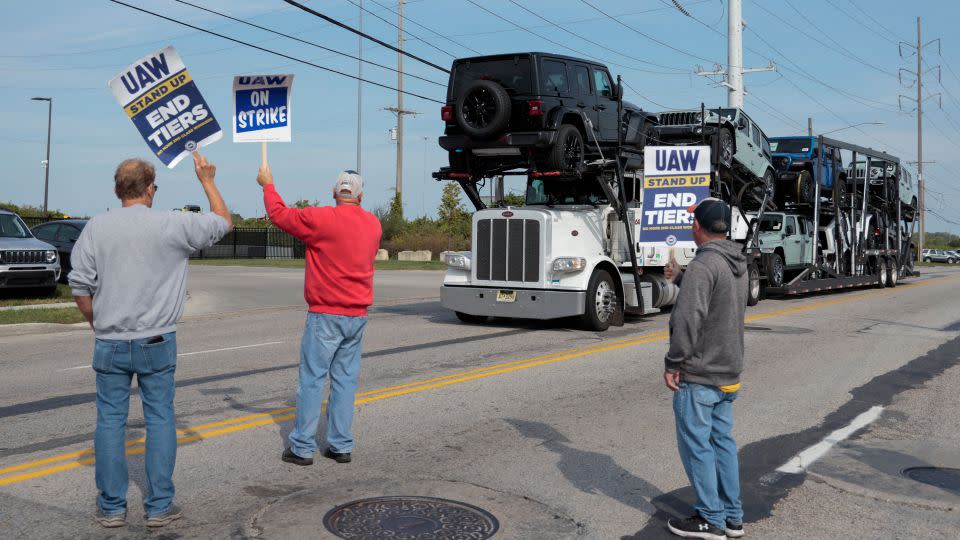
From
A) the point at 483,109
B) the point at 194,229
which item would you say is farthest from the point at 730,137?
the point at 194,229

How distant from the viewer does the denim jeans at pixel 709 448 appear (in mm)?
4805

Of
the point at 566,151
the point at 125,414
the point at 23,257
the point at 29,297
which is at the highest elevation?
the point at 566,151

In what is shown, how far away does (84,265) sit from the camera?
4.77m

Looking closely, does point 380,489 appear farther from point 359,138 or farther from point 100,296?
point 359,138

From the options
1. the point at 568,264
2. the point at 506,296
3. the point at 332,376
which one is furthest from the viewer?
the point at 506,296

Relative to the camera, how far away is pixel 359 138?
1804 inches

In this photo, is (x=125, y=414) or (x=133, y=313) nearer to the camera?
(x=133, y=313)

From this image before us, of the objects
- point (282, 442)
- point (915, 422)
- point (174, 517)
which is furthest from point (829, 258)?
point (174, 517)

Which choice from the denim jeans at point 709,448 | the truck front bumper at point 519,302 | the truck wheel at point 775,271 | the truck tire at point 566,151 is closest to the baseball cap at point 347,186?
the denim jeans at point 709,448

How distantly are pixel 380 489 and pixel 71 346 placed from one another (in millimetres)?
8865

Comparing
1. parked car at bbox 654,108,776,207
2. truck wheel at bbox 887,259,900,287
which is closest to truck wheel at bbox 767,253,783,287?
parked car at bbox 654,108,776,207

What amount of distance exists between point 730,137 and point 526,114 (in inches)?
237

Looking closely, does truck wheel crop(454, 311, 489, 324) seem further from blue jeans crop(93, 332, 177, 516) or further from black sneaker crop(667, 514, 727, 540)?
blue jeans crop(93, 332, 177, 516)

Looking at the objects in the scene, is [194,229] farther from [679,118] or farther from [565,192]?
[679,118]
